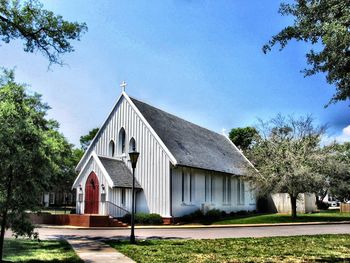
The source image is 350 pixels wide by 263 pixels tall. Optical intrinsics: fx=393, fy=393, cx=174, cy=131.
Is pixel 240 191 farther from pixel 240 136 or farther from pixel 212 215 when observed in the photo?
pixel 240 136

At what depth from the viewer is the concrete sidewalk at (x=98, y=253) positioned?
11.7 meters

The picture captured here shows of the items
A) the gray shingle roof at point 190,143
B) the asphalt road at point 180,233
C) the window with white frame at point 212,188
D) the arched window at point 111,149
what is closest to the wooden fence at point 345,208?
the gray shingle roof at point 190,143

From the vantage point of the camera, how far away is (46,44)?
1758 cm

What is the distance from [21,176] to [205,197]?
24131mm

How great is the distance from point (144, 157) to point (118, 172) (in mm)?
2372

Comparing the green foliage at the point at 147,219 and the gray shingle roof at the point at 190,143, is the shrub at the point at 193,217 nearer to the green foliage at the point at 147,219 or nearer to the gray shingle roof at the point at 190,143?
the green foliage at the point at 147,219

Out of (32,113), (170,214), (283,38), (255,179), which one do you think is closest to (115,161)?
(170,214)

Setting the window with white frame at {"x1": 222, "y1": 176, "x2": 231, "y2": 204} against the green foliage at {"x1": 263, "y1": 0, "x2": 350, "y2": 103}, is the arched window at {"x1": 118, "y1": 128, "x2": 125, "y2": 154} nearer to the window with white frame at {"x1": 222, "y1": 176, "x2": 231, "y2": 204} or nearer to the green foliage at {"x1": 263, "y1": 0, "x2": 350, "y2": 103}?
the window with white frame at {"x1": 222, "y1": 176, "x2": 231, "y2": 204}

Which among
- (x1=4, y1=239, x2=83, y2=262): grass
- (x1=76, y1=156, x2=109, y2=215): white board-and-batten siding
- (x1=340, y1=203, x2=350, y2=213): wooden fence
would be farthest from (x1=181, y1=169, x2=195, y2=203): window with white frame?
(x1=340, y1=203, x2=350, y2=213): wooden fence

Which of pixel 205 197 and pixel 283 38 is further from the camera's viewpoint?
pixel 205 197

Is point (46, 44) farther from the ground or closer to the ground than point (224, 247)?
farther from the ground

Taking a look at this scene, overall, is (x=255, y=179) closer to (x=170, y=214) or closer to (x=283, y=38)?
(x=170, y=214)

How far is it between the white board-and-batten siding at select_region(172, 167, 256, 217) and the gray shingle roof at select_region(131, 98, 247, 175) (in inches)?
30.1

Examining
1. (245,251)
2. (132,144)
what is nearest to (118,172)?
(132,144)
